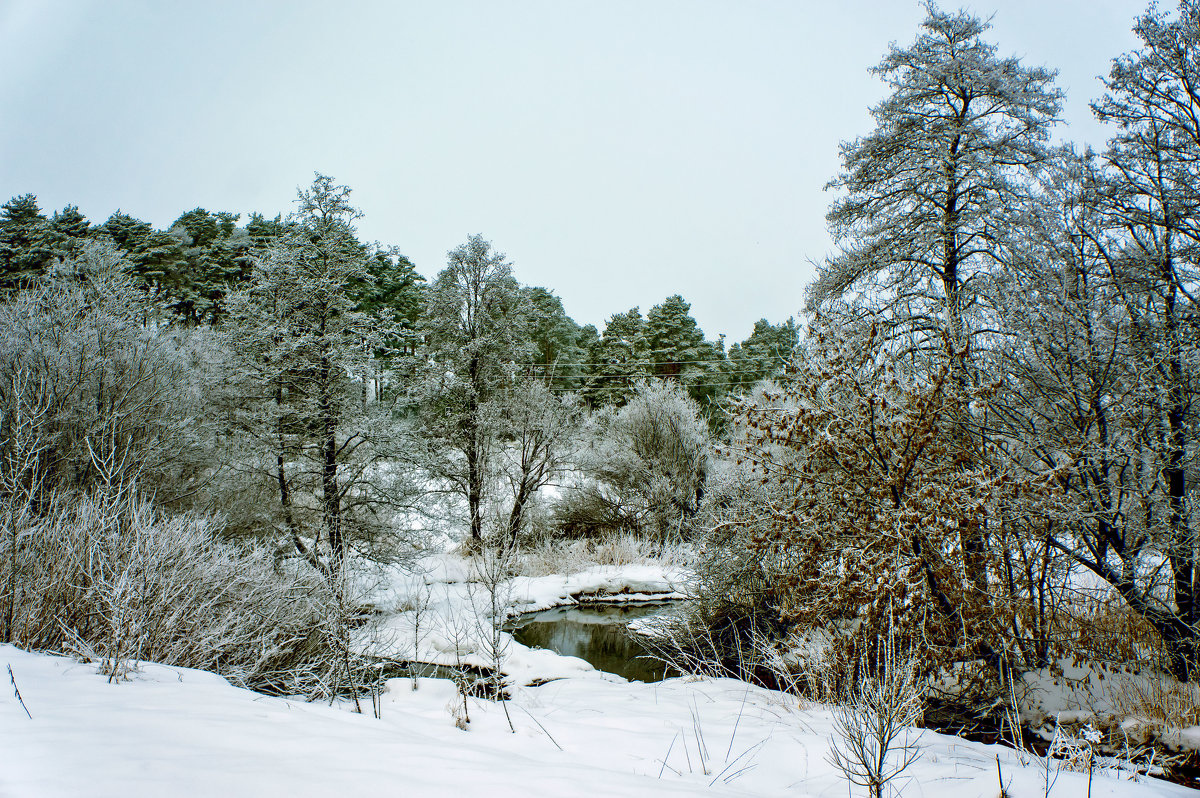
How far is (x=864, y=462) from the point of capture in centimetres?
645

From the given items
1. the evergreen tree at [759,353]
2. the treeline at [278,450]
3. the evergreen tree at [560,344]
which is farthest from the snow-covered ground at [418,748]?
the evergreen tree at [759,353]

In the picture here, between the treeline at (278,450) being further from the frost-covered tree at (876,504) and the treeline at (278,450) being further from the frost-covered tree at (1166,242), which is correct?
the frost-covered tree at (1166,242)

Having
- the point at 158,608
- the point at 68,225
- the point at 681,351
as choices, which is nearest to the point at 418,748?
the point at 158,608

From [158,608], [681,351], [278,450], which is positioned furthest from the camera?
[681,351]

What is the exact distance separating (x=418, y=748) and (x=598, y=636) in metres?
9.54

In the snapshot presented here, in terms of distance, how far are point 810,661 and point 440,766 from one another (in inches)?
209

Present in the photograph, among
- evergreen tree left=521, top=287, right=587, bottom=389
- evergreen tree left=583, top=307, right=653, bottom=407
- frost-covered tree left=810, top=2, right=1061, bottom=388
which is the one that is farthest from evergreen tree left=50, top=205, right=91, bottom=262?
frost-covered tree left=810, top=2, right=1061, bottom=388

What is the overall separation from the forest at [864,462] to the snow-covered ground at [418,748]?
34 centimetres

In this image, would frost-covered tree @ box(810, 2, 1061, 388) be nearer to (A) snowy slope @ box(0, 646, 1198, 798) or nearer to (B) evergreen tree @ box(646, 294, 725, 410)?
(A) snowy slope @ box(0, 646, 1198, 798)

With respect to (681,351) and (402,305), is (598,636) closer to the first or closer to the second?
(402,305)

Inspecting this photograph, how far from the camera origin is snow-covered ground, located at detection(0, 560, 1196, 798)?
7.81 ft

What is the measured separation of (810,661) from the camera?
699 cm

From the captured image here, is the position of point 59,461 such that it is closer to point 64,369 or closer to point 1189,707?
point 64,369

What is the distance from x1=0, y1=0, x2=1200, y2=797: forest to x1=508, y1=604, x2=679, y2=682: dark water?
1.06 metres
